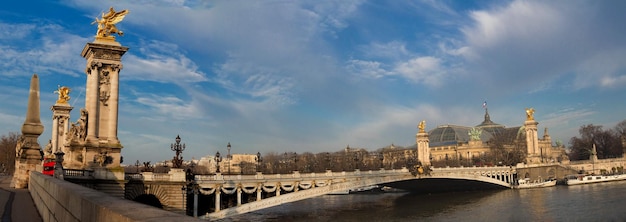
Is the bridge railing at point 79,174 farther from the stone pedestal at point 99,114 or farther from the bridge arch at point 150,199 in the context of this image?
the bridge arch at point 150,199

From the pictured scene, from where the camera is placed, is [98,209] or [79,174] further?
[79,174]

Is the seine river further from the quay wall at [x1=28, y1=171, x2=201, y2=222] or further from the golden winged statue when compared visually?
the quay wall at [x1=28, y1=171, x2=201, y2=222]

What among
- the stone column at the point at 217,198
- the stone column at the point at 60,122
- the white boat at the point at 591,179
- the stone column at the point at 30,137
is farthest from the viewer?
the white boat at the point at 591,179

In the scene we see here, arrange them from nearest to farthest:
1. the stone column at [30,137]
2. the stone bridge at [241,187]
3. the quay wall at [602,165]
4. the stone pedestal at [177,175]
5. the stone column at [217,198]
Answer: the stone column at [30,137] → the stone bridge at [241,187] → the stone pedestal at [177,175] → the stone column at [217,198] → the quay wall at [602,165]

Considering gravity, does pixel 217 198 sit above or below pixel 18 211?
below

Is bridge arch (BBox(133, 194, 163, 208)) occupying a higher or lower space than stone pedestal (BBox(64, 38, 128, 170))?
lower

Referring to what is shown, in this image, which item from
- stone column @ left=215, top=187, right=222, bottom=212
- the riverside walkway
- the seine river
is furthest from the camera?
the seine river

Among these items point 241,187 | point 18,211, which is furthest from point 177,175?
point 18,211

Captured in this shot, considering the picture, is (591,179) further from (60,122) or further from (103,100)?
(103,100)

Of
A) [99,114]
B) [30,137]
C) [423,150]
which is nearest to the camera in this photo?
[30,137]

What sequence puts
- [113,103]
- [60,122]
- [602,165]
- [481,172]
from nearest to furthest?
[113,103]
[60,122]
[481,172]
[602,165]

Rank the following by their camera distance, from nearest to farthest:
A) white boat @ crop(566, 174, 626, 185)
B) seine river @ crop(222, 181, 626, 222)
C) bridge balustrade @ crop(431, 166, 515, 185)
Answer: seine river @ crop(222, 181, 626, 222) < bridge balustrade @ crop(431, 166, 515, 185) < white boat @ crop(566, 174, 626, 185)

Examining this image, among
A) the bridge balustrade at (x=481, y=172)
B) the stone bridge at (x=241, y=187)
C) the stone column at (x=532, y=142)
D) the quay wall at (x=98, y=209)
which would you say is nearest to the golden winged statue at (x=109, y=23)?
the stone bridge at (x=241, y=187)

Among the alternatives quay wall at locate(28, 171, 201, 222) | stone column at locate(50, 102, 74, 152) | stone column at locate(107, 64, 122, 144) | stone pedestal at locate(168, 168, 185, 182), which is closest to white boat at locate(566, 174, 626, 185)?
stone pedestal at locate(168, 168, 185, 182)
